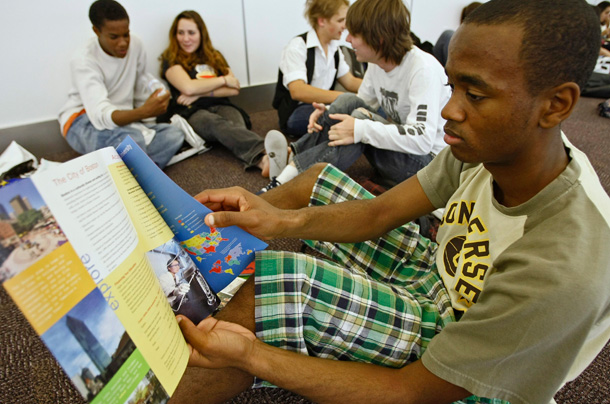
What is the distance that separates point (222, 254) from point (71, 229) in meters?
0.31

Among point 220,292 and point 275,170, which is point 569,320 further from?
point 275,170

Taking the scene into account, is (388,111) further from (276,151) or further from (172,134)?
(172,134)

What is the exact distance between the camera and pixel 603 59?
141 inches

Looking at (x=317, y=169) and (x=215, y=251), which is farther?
(x=317, y=169)

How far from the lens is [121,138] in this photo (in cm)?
189

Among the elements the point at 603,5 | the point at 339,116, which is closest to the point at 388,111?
the point at 339,116

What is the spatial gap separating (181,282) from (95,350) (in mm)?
221

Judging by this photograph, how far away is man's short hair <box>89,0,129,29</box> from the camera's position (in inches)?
69.9

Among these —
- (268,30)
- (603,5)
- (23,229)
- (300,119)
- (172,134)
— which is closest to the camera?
(23,229)

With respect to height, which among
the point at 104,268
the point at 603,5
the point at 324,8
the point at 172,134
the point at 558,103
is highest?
the point at 603,5

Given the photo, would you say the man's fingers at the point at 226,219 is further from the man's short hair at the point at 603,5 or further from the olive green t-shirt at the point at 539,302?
the man's short hair at the point at 603,5

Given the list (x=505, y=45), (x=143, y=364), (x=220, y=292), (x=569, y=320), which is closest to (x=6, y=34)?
(x=220, y=292)

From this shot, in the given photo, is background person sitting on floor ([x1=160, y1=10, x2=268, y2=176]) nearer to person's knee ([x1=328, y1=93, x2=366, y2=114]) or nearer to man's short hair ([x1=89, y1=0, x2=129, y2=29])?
man's short hair ([x1=89, y1=0, x2=129, y2=29])

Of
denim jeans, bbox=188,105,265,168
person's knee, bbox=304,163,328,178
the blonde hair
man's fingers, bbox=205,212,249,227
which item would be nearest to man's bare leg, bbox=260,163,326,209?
person's knee, bbox=304,163,328,178
